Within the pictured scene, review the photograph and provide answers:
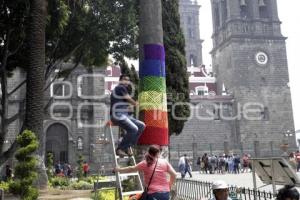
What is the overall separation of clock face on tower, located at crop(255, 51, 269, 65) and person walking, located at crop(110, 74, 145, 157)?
37.3 metres

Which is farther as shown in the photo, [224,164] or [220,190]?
[224,164]

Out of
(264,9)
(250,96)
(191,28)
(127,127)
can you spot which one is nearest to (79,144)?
(250,96)

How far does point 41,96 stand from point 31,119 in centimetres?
78

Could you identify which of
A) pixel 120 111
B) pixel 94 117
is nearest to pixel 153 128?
pixel 120 111

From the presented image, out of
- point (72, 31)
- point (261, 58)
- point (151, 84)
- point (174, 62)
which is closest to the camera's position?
point (151, 84)

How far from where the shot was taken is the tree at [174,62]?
18812 mm

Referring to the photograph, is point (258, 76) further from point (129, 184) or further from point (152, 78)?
point (129, 184)

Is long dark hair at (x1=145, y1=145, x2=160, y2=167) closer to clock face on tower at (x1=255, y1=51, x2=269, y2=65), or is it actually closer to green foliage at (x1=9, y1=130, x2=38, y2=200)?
green foliage at (x1=9, y1=130, x2=38, y2=200)

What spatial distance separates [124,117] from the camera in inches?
261

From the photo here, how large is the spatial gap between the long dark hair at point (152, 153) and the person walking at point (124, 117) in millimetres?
1558

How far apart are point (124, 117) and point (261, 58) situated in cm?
3785

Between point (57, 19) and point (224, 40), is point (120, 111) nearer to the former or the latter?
point (57, 19)

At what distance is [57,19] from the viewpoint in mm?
15195

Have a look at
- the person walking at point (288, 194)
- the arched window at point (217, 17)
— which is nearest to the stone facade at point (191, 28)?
the arched window at point (217, 17)
